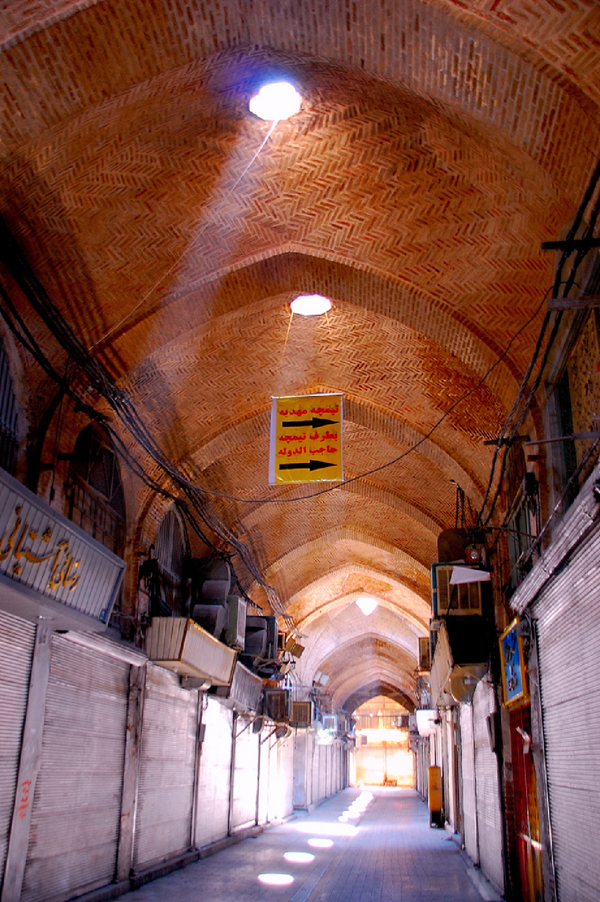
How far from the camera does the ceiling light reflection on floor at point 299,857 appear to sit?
1345 cm

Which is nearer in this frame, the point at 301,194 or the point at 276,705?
the point at 301,194

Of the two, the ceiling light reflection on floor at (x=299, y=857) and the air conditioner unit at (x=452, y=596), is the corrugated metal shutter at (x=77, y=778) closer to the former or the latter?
the ceiling light reflection on floor at (x=299, y=857)

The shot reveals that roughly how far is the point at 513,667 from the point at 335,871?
5.75m

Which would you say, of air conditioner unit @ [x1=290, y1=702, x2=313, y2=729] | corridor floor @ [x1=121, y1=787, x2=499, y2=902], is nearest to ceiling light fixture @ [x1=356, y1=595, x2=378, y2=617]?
air conditioner unit @ [x1=290, y1=702, x2=313, y2=729]

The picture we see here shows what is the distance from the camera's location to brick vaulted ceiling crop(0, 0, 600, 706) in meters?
5.96

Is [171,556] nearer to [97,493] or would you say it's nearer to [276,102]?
[97,493]

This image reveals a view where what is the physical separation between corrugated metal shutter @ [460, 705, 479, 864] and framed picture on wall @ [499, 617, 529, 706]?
4463mm

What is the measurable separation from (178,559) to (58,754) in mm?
5882

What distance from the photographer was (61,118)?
21.7ft

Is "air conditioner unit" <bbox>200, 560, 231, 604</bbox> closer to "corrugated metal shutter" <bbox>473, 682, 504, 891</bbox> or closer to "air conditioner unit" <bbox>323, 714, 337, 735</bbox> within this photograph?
"corrugated metal shutter" <bbox>473, 682, 504, 891</bbox>

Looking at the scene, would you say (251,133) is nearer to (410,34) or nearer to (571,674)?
(410,34)

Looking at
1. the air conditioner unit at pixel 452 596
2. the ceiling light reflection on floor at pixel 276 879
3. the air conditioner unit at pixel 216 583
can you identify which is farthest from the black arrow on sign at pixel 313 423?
the ceiling light reflection on floor at pixel 276 879

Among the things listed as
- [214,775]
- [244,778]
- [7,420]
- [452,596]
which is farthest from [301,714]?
[7,420]

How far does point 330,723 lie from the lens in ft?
108
